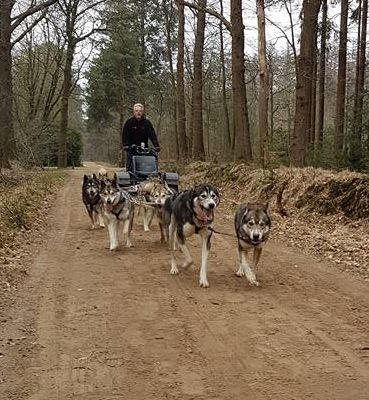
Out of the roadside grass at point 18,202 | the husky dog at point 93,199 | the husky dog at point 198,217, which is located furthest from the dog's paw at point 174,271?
the husky dog at point 93,199

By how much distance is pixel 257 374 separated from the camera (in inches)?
171

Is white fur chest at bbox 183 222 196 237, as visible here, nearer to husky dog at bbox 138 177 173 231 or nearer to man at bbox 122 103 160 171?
husky dog at bbox 138 177 173 231

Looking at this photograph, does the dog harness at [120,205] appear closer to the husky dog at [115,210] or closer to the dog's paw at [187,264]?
the husky dog at [115,210]

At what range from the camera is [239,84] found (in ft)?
63.3

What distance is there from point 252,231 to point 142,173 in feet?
16.4

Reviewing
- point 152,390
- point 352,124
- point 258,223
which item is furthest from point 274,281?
point 352,124

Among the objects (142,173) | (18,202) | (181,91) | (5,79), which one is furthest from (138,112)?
(181,91)

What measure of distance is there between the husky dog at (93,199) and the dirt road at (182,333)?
9.87 ft

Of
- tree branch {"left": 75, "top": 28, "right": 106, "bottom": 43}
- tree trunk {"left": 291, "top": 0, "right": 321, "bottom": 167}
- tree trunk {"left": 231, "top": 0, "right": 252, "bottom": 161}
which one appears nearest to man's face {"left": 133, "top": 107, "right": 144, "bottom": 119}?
tree trunk {"left": 291, "top": 0, "right": 321, "bottom": 167}

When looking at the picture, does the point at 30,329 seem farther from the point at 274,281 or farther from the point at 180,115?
the point at 180,115

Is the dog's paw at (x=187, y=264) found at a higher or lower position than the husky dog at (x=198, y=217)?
lower

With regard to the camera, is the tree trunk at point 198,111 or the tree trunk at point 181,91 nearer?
the tree trunk at point 198,111

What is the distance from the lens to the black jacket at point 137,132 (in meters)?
11.9

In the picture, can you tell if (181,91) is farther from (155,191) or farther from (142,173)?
(155,191)
